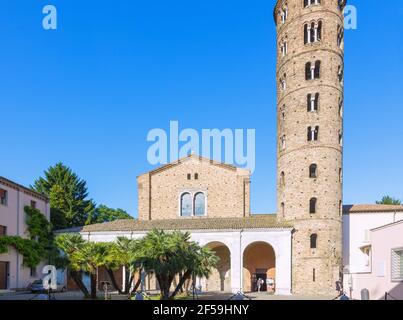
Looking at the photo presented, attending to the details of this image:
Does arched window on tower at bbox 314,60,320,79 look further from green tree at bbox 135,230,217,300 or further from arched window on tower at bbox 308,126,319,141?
green tree at bbox 135,230,217,300

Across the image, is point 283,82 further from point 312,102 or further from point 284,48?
point 312,102

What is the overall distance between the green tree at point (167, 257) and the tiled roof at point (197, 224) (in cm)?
1340

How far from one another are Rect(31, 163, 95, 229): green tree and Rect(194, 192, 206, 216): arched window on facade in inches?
830

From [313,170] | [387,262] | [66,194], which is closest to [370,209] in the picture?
[313,170]

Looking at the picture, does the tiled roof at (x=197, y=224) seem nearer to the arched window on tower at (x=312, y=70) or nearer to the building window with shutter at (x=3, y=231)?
the building window with shutter at (x=3, y=231)

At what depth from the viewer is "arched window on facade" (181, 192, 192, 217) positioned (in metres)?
41.7

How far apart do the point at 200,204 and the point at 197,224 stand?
4.41 meters

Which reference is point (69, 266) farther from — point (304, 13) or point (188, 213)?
point (304, 13)

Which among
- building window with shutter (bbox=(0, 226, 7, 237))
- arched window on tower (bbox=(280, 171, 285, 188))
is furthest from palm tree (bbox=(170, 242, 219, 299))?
building window with shutter (bbox=(0, 226, 7, 237))

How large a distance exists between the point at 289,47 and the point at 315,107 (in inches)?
238

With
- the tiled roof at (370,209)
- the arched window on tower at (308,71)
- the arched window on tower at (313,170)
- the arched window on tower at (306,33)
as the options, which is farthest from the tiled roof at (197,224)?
the arched window on tower at (306,33)

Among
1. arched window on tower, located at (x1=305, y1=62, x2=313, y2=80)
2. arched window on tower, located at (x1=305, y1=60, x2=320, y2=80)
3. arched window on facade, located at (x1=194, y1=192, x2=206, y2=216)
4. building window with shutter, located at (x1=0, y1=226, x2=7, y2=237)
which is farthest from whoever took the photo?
arched window on facade, located at (x1=194, y1=192, x2=206, y2=216)
